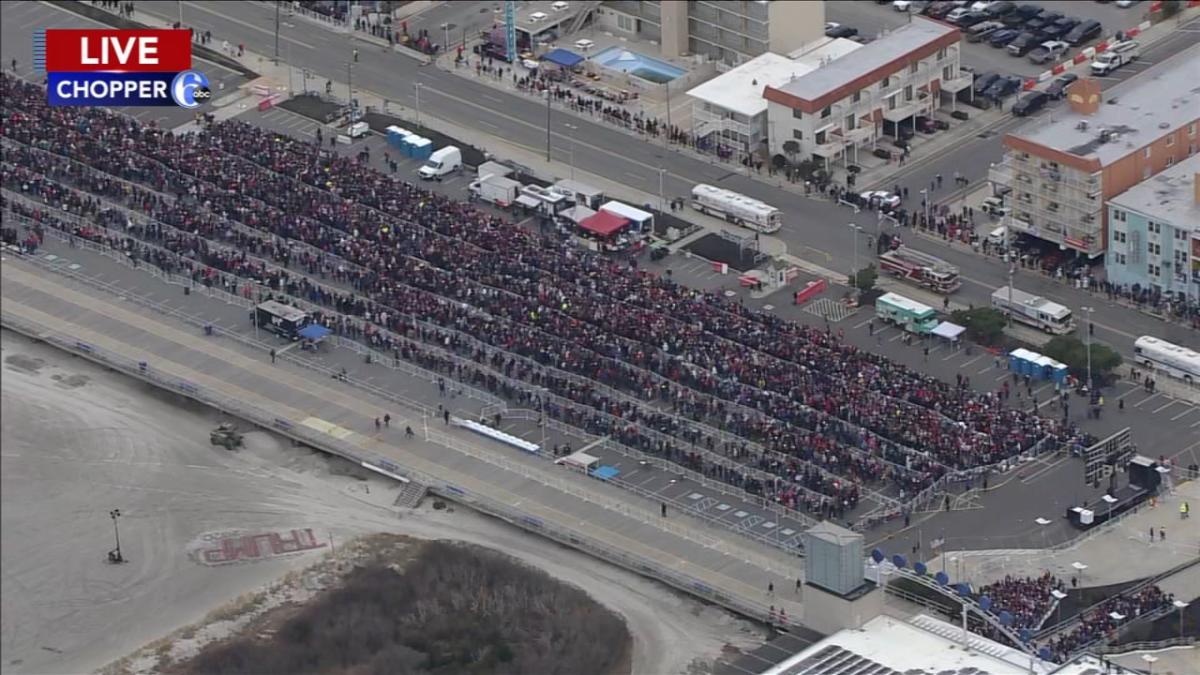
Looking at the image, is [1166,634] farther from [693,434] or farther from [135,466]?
[135,466]

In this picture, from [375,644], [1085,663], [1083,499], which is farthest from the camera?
[1083,499]

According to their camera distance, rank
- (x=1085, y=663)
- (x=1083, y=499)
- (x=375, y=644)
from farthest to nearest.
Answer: (x=1083, y=499) < (x=375, y=644) < (x=1085, y=663)

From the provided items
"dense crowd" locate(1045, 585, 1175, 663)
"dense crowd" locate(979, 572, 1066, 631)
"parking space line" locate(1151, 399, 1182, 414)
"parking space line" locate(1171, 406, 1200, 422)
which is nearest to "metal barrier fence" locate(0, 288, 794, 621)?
"dense crowd" locate(979, 572, 1066, 631)

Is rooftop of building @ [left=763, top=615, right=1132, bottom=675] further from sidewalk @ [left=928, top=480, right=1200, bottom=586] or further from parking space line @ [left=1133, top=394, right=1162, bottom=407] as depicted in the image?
parking space line @ [left=1133, top=394, right=1162, bottom=407]

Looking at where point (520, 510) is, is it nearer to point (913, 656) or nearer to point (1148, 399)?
point (913, 656)

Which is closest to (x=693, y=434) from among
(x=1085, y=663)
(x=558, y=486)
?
(x=558, y=486)

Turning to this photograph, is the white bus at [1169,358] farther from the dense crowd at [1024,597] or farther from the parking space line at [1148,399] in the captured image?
the dense crowd at [1024,597]

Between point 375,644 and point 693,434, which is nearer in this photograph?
point 375,644
